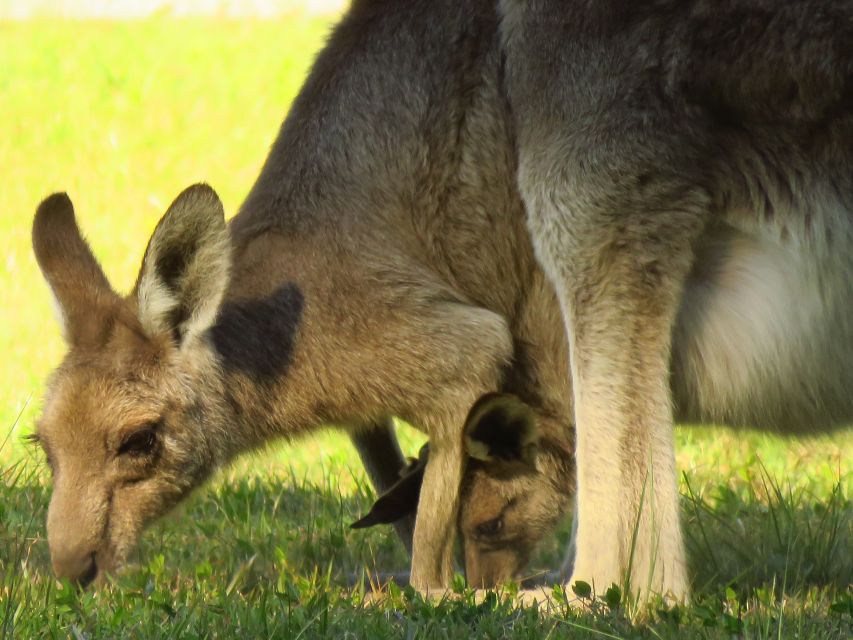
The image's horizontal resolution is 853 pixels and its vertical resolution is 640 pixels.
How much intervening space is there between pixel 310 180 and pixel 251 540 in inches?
44.8

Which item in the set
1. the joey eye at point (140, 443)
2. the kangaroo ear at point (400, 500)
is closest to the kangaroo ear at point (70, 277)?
the joey eye at point (140, 443)

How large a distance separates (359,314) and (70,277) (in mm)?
804

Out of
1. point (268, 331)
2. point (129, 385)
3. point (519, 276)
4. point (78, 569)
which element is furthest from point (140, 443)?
point (519, 276)

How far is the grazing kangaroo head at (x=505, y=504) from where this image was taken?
4207 mm

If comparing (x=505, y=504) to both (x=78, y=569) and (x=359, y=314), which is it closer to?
Answer: (x=359, y=314)

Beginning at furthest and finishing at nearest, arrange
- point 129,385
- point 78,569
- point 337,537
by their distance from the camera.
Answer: point 337,537
point 129,385
point 78,569

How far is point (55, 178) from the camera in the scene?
985 cm

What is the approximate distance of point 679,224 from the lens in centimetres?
355

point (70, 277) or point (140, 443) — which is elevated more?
point (70, 277)

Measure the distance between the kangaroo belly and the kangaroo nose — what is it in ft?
5.24

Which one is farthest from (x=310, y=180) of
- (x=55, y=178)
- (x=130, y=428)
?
(x=55, y=178)

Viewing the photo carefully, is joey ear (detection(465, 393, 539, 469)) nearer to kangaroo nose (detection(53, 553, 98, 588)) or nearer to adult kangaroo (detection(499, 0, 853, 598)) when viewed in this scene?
adult kangaroo (detection(499, 0, 853, 598))

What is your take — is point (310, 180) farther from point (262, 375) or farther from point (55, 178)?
point (55, 178)

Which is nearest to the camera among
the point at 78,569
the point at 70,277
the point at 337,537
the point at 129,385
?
the point at 78,569
